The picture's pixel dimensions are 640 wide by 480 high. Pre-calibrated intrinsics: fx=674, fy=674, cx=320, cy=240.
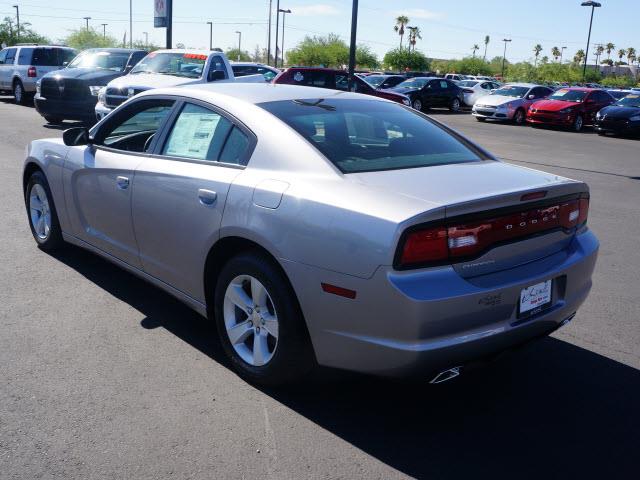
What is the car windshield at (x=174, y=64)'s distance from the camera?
47.9 feet

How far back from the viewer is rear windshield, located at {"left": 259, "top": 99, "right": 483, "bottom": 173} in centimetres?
374

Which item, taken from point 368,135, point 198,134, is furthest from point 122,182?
point 368,135

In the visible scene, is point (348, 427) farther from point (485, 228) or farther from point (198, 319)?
point (198, 319)

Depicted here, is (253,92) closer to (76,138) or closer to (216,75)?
(76,138)

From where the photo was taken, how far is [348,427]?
336 cm

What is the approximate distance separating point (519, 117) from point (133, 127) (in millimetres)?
24833

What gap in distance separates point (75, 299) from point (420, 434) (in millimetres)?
2858

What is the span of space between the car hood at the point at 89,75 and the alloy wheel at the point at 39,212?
11.3 meters

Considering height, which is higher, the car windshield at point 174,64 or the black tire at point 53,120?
the car windshield at point 174,64

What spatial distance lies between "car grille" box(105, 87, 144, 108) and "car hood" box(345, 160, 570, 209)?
1111 cm

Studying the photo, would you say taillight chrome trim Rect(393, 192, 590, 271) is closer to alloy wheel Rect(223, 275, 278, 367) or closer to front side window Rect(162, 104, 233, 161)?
alloy wheel Rect(223, 275, 278, 367)

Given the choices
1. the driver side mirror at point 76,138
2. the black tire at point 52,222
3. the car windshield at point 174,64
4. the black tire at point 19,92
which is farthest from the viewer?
the black tire at point 19,92

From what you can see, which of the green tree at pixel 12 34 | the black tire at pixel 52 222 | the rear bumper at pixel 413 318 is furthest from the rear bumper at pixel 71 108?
the green tree at pixel 12 34

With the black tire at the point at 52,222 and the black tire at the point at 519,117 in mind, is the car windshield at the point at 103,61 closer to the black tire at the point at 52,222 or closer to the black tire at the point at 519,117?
the black tire at the point at 52,222
